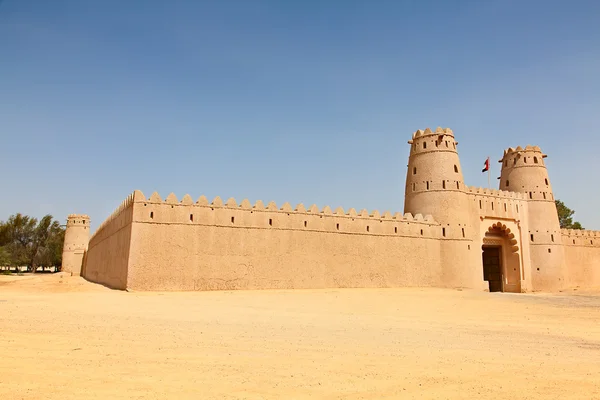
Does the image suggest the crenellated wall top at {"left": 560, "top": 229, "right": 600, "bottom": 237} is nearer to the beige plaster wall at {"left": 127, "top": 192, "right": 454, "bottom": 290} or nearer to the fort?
the fort

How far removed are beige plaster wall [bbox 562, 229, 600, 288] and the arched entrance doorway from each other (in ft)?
18.5

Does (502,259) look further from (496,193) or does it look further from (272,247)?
(272,247)

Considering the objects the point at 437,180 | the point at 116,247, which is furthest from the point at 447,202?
the point at 116,247

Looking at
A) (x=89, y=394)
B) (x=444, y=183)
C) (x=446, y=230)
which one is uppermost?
(x=444, y=183)

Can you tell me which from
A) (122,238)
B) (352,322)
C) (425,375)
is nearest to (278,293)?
(122,238)

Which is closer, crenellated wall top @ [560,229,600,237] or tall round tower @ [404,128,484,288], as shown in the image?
tall round tower @ [404,128,484,288]

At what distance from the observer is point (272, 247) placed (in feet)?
71.4

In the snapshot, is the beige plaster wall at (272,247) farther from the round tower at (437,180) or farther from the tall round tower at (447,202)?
the round tower at (437,180)

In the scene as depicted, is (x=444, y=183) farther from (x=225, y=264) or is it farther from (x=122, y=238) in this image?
(x=122, y=238)

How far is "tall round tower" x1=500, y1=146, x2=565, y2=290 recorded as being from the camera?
31.1m

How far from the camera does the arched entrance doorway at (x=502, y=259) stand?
99.0ft

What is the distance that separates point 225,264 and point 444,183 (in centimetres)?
1423

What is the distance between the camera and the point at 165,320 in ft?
33.9

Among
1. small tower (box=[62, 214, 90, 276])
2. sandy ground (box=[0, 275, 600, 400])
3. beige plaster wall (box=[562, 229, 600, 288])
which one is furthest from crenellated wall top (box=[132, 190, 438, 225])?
small tower (box=[62, 214, 90, 276])
